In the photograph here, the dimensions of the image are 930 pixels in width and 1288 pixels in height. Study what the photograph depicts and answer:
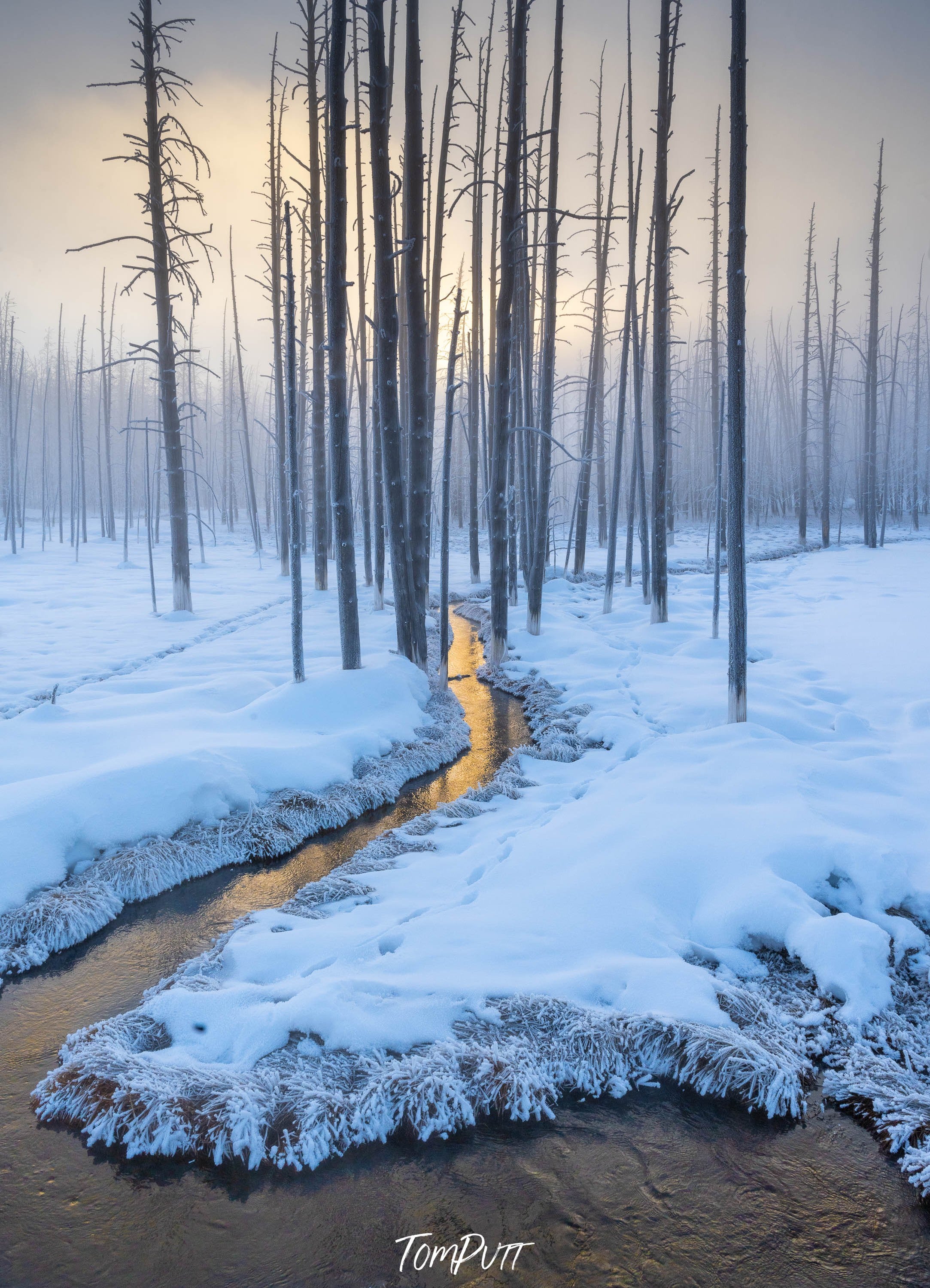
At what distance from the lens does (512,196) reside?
8359 mm

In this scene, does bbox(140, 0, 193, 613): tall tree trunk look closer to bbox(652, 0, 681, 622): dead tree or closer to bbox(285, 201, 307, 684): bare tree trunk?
bbox(285, 201, 307, 684): bare tree trunk

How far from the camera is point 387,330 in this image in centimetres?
765

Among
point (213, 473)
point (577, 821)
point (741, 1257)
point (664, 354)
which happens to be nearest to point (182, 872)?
point (577, 821)

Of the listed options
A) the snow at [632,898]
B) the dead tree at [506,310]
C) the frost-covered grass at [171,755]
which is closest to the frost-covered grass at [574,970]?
the snow at [632,898]

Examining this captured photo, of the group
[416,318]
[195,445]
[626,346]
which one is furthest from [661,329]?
[195,445]

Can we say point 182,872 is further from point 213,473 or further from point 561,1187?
point 213,473

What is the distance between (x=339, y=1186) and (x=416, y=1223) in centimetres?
31

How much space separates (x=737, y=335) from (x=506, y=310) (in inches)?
171

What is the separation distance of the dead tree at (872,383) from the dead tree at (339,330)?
64.5ft

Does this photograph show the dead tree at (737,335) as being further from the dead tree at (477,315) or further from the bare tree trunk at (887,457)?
the bare tree trunk at (887,457)

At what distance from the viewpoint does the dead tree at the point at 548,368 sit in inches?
417

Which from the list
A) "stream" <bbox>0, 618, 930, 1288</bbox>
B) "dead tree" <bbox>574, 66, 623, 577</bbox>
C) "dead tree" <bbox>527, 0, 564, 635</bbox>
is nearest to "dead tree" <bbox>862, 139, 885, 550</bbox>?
"dead tree" <bbox>574, 66, 623, 577</bbox>

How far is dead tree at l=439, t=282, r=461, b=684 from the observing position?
686 cm

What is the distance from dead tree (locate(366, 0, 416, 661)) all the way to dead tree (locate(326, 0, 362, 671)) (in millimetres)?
347
